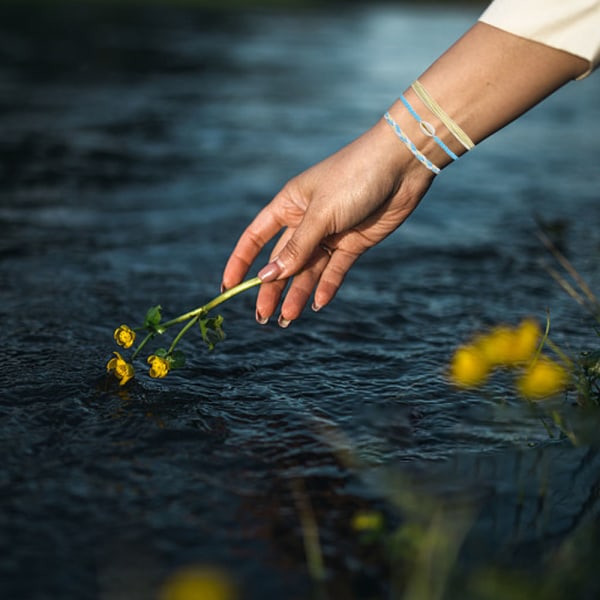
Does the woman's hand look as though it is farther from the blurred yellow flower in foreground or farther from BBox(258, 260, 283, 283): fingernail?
the blurred yellow flower in foreground

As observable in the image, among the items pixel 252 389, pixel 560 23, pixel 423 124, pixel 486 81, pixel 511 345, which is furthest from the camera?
pixel 252 389

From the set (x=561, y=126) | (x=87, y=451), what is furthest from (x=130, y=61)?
(x=87, y=451)

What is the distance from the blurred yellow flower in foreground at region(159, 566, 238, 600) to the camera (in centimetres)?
142

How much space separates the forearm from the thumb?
15.6 inches

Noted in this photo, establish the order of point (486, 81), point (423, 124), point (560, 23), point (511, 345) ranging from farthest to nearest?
point (423, 124) → point (486, 81) → point (560, 23) → point (511, 345)

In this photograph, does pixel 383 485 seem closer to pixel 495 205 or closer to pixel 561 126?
pixel 495 205

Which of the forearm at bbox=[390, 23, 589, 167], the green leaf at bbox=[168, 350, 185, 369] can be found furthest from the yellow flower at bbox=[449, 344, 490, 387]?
the green leaf at bbox=[168, 350, 185, 369]

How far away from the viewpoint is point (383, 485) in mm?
2004

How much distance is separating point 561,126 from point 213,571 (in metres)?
7.69

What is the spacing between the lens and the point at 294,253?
92.0 inches

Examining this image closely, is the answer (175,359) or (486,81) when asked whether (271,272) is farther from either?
(486,81)

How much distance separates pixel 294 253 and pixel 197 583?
3.54 ft

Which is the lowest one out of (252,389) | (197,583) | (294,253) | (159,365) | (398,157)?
(197,583)

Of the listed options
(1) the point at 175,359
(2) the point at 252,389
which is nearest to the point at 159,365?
(1) the point at 175,359
